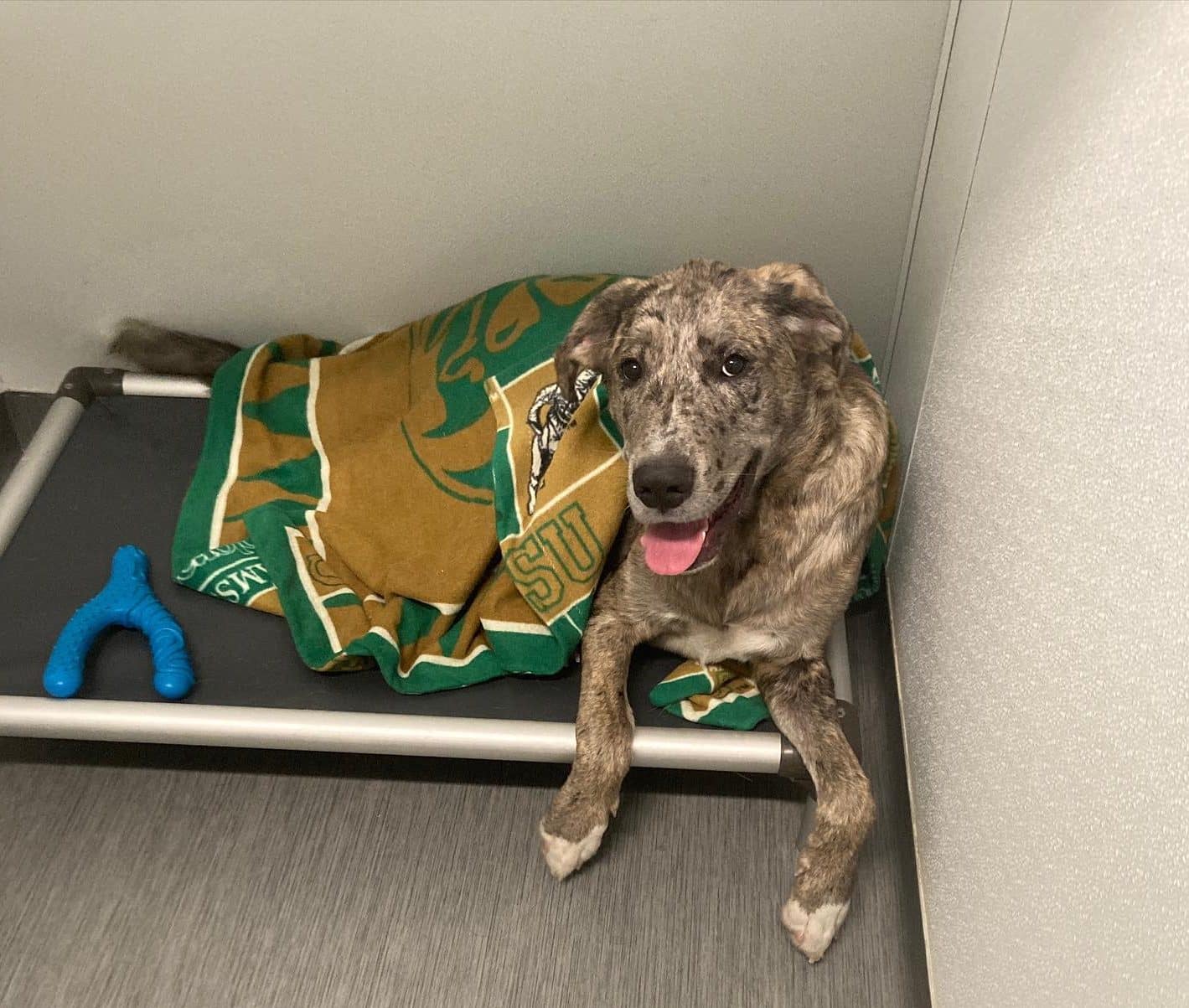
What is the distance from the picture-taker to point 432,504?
6.97 feet

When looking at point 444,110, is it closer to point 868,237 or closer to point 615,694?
point 868,237

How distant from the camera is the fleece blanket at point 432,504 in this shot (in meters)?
1.95

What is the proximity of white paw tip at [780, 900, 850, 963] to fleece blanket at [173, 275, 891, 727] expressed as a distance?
323 mm

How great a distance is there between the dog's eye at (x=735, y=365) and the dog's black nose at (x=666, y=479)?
180mm

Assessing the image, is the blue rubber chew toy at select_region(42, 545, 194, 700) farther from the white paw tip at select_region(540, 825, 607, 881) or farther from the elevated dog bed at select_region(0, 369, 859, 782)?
the white paw tip at select_region(540, 825, 607, 881)

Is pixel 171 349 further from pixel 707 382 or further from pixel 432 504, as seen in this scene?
pixel 707 382

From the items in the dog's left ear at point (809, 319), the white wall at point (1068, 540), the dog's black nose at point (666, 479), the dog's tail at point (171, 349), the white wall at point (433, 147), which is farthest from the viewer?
the dog's tail at point (171, 349)

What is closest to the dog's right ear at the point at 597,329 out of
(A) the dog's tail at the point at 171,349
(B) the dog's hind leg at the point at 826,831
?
(B) the dog's hind leg at the point at 826,831

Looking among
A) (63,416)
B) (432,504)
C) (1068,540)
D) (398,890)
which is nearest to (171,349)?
(63,416)

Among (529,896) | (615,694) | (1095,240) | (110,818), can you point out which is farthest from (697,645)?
(110,818)

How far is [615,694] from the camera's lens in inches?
73.0

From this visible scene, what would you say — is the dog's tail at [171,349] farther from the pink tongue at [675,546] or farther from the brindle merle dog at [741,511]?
the pink tongue at [675,546]

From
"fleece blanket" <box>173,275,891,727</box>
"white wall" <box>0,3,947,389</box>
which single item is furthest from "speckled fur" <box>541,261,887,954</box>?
"white wall" <box>0,3,947,389</box>

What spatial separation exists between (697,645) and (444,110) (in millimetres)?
1205
